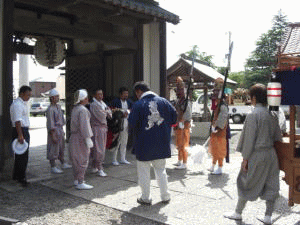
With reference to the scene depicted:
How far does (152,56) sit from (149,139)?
5.40m

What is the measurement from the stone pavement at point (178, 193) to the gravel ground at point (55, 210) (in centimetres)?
15

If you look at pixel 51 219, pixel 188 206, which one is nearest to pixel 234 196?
pixel 188 206

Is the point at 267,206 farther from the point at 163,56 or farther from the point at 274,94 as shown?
the point at 163,56

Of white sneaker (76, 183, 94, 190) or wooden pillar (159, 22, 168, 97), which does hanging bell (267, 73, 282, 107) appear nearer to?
white sneaker (76, 183, 94, 190)

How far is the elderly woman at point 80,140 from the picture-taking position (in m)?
5.82

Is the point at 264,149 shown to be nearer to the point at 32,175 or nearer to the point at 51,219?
the point at 51,219

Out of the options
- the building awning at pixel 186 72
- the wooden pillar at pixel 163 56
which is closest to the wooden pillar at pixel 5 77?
the wooden pillar at pixel 163 56

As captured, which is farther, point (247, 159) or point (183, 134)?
point (183, 134)

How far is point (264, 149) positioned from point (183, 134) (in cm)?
349

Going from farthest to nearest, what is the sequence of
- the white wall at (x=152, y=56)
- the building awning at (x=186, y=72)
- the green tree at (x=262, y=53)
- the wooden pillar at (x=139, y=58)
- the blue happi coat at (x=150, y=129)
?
the green tree at (x=262, y=53), the building awning at (x=186, y=72), the white wall at (x=152, y=56), the wooden pillar at (x=139, y=58), the blue happi coat at (x=150, y=129)

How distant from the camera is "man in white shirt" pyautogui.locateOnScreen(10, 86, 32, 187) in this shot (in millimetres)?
5785

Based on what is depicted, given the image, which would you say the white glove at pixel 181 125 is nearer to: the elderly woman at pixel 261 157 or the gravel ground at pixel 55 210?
the gravel ground at pixel 55 210

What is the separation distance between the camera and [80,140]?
5891mm

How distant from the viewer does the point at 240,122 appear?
22.2 m
